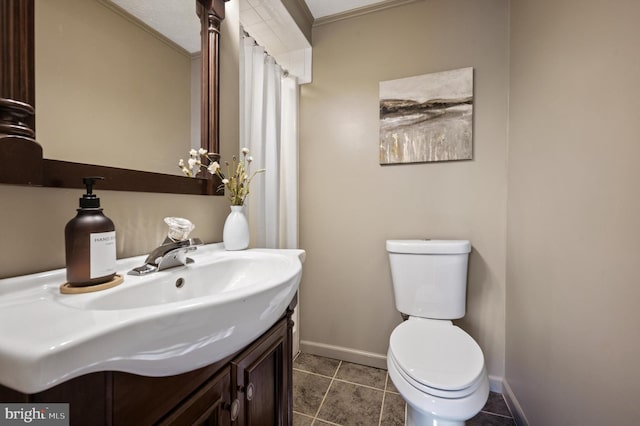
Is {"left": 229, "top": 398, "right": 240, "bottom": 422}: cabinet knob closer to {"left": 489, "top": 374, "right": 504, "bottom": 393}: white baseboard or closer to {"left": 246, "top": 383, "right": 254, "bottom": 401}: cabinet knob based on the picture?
{"left": 246, "top": 383, "right": 254, "bottom": 401}: cabinet knob

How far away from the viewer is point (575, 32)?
2.80ft

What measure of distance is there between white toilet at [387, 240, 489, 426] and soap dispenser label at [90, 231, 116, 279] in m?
0.96

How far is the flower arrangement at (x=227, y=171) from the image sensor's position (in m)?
0.98

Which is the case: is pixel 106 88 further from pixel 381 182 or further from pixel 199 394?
pixel 381 182

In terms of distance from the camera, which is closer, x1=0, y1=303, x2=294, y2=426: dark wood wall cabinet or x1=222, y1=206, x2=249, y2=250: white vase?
x1=0, y1=303, x2=294, y2=426: dark wood wall cabinet

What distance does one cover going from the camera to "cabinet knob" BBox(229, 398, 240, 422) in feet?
2.01

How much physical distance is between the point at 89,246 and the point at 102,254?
29 mm

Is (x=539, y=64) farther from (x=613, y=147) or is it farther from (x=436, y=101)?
(x=613, y=147)

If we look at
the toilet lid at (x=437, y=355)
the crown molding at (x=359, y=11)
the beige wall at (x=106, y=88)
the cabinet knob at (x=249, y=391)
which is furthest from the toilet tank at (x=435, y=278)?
the crown molding at (x=359, y=11)

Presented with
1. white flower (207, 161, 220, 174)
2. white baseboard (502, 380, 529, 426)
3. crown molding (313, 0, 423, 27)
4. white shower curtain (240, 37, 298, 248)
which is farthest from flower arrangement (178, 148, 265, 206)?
white baseboard (502, 380, 529, 426)

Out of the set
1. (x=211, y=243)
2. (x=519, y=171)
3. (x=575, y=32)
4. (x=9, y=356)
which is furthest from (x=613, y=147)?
(x=211, y=243)

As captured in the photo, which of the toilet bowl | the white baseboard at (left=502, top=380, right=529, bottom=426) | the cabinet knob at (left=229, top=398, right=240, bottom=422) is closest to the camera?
the cabinet knob at (left=229, top=398, right=240, bottom=422)

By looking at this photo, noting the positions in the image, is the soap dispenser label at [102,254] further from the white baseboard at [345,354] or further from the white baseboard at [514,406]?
the white baseboard at [514,406]

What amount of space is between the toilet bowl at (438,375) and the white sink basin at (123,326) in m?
0.60
